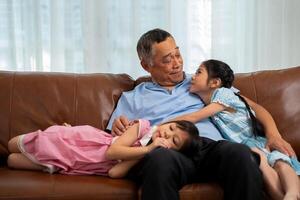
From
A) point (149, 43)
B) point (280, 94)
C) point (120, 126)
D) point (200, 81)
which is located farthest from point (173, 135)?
point (280, 94)

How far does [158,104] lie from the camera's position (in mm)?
1982

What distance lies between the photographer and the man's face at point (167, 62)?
2012 millimetres

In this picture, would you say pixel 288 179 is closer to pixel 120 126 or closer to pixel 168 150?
pixel 168 150

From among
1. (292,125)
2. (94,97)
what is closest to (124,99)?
(94,97)

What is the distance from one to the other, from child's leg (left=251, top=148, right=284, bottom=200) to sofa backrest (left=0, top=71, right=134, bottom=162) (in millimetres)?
791

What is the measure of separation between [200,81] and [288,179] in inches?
24.5

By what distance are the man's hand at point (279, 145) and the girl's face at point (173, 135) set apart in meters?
0.40

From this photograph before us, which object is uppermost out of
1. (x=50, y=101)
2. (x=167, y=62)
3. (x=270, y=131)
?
(x=167, y=62)

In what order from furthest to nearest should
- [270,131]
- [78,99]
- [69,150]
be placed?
[78,99] → [270,131] → [69,150]

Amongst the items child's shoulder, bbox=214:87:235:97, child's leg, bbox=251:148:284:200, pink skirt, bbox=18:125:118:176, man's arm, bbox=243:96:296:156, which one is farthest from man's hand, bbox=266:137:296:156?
pink skirt, bbox=18:125:118:176

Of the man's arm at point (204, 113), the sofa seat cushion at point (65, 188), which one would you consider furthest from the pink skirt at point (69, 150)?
the man's arm at point (204, 113)

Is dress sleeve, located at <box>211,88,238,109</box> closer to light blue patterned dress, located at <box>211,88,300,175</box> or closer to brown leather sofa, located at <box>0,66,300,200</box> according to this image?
light blue patterned dress, located at <box>211,88,300,175</box>

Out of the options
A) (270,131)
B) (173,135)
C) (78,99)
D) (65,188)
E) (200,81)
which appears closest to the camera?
(65,188)

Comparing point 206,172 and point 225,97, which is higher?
point 225,97
